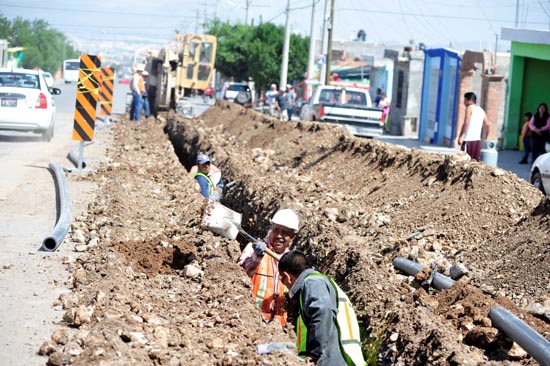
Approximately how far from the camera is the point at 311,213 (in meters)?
13.5

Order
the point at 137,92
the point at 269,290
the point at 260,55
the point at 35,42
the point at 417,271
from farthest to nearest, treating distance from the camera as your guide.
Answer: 1. the point at 35,42
2. the point at 260,55
3. the point at 137,92
4. the point at 417,271
5. the point at 269,290

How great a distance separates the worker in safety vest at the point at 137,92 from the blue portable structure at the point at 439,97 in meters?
9.74

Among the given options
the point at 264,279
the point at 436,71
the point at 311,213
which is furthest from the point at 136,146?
the point at 264,279

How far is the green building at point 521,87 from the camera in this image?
3028 centimetres

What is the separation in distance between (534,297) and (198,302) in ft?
10.3

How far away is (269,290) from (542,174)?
8580 mm

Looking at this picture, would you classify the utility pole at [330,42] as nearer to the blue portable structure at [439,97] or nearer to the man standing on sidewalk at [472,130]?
the blue portable structure at [439,97]

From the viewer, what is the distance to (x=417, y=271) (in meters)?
10.5

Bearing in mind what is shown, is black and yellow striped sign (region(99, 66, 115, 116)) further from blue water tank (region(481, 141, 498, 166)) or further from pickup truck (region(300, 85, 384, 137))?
blue water tank (region(481, 141, 498, 166))

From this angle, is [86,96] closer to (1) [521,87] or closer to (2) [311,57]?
(1) [521,87]

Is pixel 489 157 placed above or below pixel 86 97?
below

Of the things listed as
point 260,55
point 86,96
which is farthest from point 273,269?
point 260,55

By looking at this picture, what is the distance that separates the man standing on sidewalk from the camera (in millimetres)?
16438

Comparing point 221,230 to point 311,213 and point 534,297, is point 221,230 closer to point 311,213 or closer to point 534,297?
point 534,297
